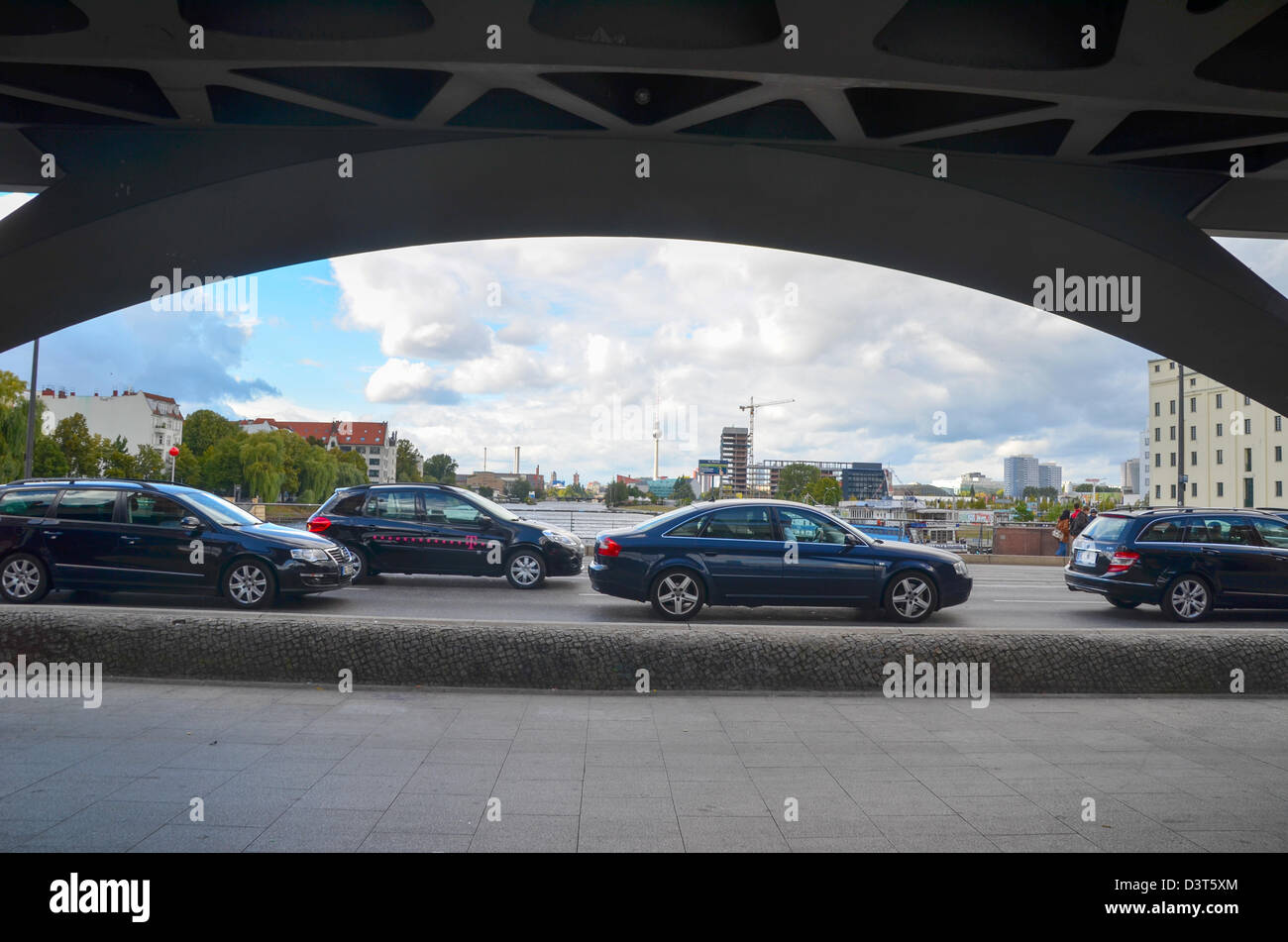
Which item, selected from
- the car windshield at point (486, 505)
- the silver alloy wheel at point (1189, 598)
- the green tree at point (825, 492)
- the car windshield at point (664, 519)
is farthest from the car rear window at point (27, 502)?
the green tree at point (825, 492)

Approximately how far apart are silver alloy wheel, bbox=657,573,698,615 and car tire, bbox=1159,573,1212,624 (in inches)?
280

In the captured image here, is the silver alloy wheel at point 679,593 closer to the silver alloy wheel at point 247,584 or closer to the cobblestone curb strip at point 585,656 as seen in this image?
the cobblestone curb strip at point 585,656

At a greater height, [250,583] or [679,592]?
[250,583]

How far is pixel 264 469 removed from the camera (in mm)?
43938

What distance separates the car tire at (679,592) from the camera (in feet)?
35.8

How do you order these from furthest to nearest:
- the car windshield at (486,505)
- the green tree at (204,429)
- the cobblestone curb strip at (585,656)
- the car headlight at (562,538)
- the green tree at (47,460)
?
1. the green tree at (204,429)
2. the green tree at (47,460)
3. the car headlight at (562,538)
4. the car windshield at (486,505)
5. the cobblestone curb strip at (585,656)

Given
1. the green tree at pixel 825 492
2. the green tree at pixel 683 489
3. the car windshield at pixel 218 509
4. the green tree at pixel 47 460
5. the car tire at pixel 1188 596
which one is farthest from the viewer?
the green tree at pixel 825 492

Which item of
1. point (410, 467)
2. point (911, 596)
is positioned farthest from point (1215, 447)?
point (911, 596)

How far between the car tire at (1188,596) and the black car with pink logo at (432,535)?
942 centimetres

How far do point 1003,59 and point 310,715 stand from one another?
279 inches

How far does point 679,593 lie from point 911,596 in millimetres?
3135

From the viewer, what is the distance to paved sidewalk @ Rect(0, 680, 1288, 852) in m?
4.13

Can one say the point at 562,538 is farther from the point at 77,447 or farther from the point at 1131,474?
the point at 1131,474

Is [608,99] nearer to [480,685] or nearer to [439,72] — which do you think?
[439,72]
